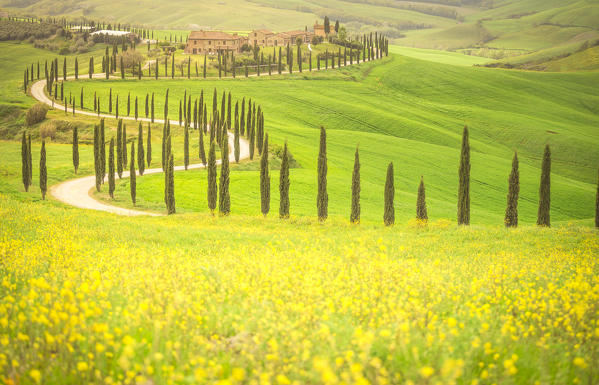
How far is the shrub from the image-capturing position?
348 feet

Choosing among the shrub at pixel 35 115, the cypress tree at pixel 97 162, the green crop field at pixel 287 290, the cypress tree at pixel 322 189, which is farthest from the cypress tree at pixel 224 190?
the shrub at pixel 35 115

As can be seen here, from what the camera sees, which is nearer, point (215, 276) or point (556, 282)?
point (215, 276)

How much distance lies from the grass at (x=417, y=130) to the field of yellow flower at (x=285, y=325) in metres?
46.1

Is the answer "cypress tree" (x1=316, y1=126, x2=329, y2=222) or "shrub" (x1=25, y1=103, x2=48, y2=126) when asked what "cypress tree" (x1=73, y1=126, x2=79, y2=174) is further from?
"cypress tree" (x1=316, y1=126, x2=329, y2=222)

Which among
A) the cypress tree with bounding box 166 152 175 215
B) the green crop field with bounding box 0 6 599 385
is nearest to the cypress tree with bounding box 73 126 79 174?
the green crop field with bounding box 0 6 599 385

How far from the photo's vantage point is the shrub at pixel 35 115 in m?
106

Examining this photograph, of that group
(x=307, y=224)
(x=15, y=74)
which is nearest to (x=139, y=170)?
(x=307, y=224)

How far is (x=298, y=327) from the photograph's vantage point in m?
7.88

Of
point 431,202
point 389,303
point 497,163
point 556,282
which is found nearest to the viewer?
point 389,303

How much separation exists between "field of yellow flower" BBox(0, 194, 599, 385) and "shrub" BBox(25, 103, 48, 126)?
112 metres

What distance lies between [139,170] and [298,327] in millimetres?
73167

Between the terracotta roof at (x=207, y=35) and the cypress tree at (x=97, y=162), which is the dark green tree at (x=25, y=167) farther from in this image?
the terracotta roof at (x=207, y=35)

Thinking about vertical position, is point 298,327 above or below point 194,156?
above

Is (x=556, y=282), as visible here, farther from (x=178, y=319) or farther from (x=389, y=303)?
(x=178, y=319)
